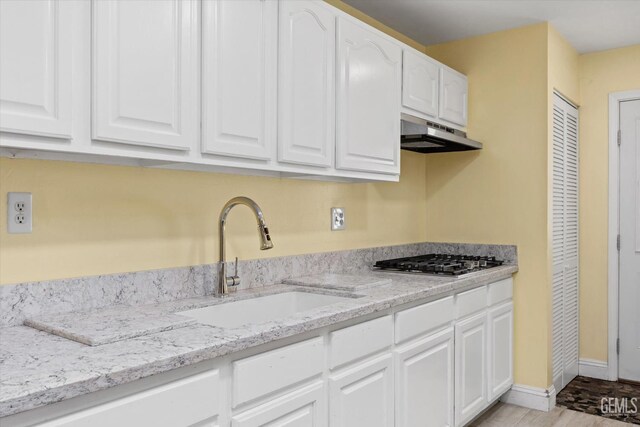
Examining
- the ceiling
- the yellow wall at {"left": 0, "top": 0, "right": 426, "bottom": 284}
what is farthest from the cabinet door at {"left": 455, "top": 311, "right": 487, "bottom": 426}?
the ceiling

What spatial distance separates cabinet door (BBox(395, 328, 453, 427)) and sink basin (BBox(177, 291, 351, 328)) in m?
0.42

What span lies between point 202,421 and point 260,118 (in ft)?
3.46

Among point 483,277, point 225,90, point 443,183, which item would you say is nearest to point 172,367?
point 225,90

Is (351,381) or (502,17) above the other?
(502,17)

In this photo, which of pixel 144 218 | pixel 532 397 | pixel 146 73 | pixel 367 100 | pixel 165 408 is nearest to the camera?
pixel 165 408

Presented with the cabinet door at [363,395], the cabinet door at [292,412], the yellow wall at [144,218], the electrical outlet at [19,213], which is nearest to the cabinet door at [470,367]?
the cabinet door at [363,395]

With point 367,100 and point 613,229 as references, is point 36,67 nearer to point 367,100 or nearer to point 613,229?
point 367,100

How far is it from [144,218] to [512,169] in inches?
92.3

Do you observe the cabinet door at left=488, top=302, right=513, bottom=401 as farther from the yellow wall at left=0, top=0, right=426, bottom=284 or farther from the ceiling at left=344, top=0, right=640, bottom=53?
the ceiling at left=344, top=0, right=640, bottom=53

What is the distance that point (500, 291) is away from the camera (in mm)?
3096

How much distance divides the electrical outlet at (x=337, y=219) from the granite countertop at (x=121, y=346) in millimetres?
840

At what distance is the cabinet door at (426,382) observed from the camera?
219 cm

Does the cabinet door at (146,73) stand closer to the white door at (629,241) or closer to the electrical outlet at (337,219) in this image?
the electrical outlet at (337,219)

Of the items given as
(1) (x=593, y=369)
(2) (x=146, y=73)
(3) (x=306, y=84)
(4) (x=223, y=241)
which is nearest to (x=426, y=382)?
(4) (x=223, y=241)
